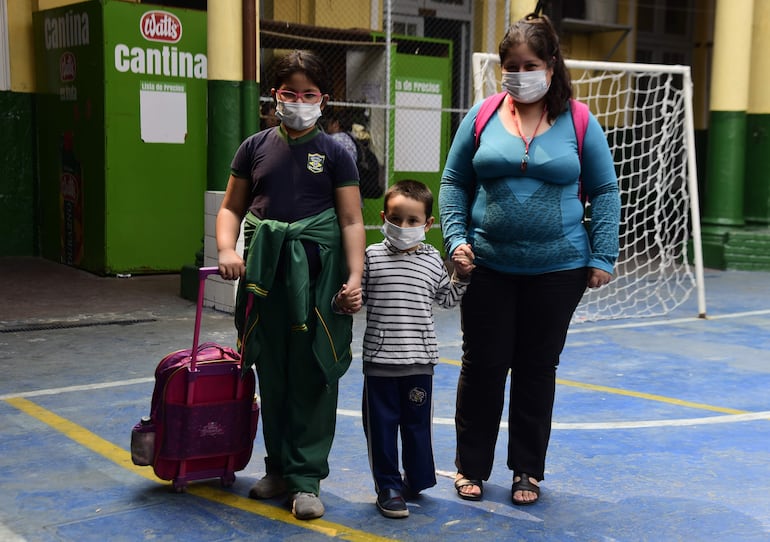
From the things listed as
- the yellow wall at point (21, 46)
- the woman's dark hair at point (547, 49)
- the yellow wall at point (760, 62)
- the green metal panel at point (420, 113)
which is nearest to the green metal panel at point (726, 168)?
the yellow wall at point (760, 62)

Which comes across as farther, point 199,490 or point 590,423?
point 590,423

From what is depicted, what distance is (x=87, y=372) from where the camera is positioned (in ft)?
21.1

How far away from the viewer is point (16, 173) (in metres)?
11.9

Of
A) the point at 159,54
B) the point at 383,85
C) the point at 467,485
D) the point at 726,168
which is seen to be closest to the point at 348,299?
the point at 467,485

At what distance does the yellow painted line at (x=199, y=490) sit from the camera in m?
3.79

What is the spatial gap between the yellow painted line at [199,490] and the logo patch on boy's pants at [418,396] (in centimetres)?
54

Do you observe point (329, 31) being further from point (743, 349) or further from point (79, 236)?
point (743, 349)

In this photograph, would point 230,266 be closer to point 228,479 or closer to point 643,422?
point 228,479

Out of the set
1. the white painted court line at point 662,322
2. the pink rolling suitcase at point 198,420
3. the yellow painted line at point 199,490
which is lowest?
the white painted court line at point 662,322

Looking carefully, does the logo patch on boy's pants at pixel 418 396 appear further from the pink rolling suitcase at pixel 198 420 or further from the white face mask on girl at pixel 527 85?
the white face mask on girl at pixel 527 85

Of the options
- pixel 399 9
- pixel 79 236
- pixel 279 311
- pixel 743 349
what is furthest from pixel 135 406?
pixel 399 9

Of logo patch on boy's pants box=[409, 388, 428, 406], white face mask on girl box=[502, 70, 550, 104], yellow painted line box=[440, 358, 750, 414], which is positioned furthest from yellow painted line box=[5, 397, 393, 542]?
yellow painted line box=[440, 358, 750, 414]

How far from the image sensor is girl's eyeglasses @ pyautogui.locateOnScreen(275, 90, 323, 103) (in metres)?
3.88

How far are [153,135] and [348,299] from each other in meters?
7.48
